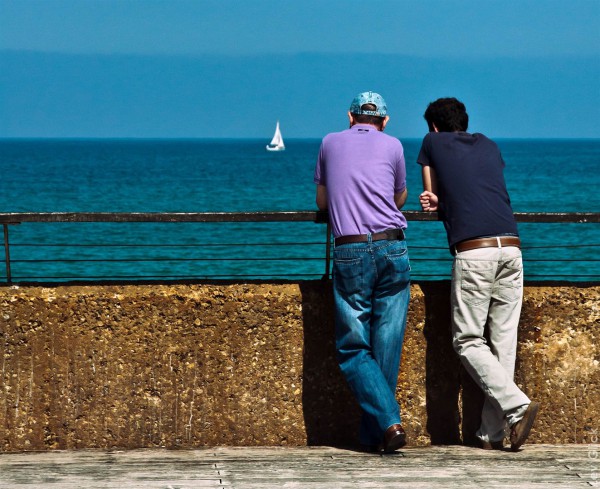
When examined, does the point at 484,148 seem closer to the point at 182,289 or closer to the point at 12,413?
the point at 182,289

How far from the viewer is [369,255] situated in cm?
469

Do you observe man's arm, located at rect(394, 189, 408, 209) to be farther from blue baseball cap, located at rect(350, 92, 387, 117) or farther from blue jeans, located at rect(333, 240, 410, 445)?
blue baseball cap, located at rect(350, 92, 387, 117)

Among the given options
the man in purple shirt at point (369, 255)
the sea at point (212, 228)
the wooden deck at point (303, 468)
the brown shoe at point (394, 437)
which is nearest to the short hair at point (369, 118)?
the man in purple shirt at point (369, 255)

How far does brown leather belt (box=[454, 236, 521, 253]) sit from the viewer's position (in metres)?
4.77

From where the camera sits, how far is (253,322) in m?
5.05

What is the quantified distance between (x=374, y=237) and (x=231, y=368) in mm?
994

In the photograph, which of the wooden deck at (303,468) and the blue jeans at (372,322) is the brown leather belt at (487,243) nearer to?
the blue jeans at (372,322)

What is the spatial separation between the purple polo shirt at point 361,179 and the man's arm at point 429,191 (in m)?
0.16

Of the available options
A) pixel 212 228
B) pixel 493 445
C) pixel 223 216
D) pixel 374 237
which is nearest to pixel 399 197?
pixel 374 237

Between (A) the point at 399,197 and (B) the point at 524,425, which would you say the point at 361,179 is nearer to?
(A) the point at 399,197

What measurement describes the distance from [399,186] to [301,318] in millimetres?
828

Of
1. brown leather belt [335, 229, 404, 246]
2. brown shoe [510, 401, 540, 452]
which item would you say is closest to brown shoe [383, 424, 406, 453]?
brown shoe [510, 401, 540, 452]

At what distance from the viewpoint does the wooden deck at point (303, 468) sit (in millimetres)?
4398

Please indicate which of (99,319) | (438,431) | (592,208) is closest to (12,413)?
(99,319)
